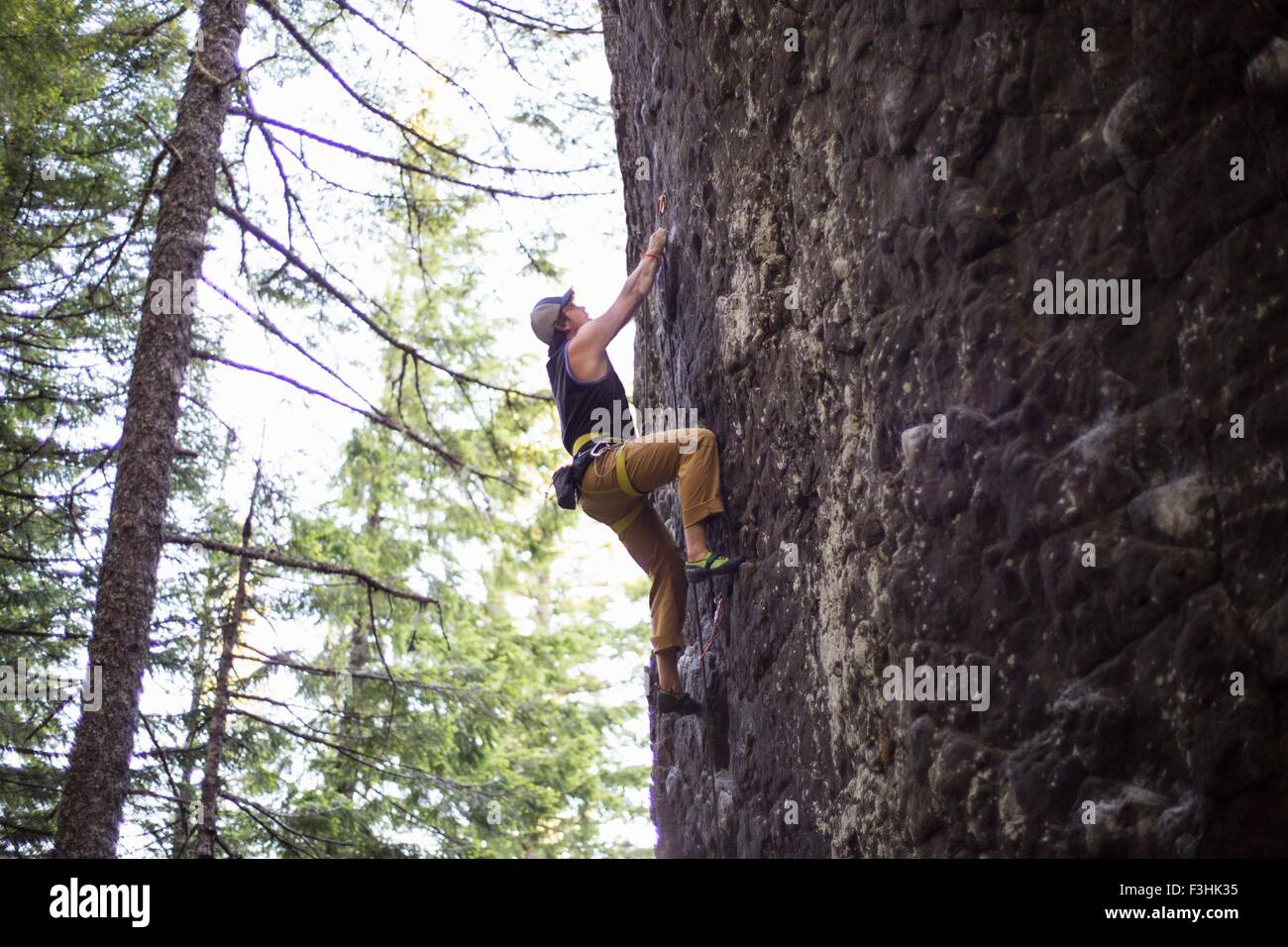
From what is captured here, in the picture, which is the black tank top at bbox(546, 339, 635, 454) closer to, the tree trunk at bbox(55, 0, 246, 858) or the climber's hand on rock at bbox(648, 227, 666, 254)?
the climber's hand on rock at bbox(648, 227, 666, 254)

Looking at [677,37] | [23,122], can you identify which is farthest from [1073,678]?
[23,122]

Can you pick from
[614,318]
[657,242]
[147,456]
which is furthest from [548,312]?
[147,456]

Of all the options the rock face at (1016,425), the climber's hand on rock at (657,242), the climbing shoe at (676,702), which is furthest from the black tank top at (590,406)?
the climbing shoe at (676,702)

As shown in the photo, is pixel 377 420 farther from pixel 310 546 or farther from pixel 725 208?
pixel 725 208

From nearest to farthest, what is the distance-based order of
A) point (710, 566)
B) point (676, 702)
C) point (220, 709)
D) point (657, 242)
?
point (710, 566)
point (676, 702)
point (657, 242)
point (220, 709)

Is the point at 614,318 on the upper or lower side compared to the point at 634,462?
upper

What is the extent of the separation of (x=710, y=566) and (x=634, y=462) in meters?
0.68

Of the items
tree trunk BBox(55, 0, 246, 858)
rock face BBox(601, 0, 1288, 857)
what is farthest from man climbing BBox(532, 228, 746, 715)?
tree trunk BBox(55, 0, 246, 858)

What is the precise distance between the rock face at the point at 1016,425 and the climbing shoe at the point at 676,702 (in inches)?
19.0

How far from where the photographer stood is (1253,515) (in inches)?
166

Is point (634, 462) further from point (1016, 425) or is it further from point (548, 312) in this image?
point (1016, 425)

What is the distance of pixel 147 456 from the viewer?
840cm

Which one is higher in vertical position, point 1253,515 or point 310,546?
point 310,546
